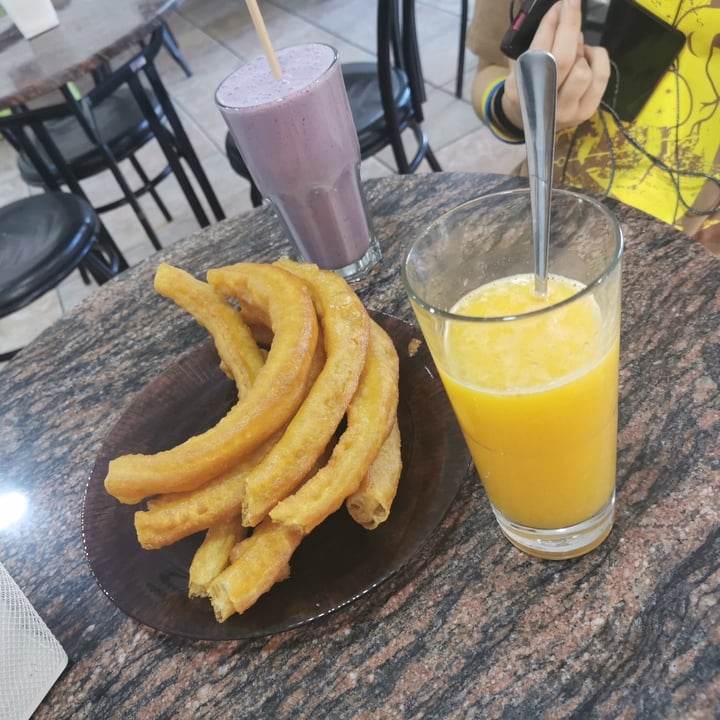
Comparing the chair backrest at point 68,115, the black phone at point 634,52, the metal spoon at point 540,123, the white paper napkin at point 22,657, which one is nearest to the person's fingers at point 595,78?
the black phone at point 634,52

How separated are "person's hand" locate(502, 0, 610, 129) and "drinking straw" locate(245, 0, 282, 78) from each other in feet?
0.94

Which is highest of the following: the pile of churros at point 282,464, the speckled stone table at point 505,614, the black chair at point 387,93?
the pile of churros at point 282,464

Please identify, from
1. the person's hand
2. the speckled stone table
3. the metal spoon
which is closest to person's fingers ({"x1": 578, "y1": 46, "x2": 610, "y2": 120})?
the person's hand

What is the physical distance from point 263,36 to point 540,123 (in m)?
0.40

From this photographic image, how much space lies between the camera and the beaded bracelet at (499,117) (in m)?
1.00

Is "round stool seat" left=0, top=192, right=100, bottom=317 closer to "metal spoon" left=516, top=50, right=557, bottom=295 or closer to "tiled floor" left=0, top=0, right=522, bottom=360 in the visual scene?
"tiled floor" left=0, top=0, right=522, bottom=360

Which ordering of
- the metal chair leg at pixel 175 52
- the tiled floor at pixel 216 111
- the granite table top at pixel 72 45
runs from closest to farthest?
the granite table top at pixel 72 45 → the tiled floor at pixel 216 111 → the metal chair leg at pixel 175 52

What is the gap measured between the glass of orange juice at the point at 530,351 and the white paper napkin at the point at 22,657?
37 cm

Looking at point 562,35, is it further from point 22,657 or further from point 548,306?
point 22,657

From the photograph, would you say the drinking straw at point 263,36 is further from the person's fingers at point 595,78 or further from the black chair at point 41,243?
the black chair at point 41,243

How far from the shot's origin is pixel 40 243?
149 cm

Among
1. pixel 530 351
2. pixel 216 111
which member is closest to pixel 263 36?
pixel 530 351

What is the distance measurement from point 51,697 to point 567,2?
91cm

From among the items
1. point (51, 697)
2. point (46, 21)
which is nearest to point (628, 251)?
point (51, 697)
